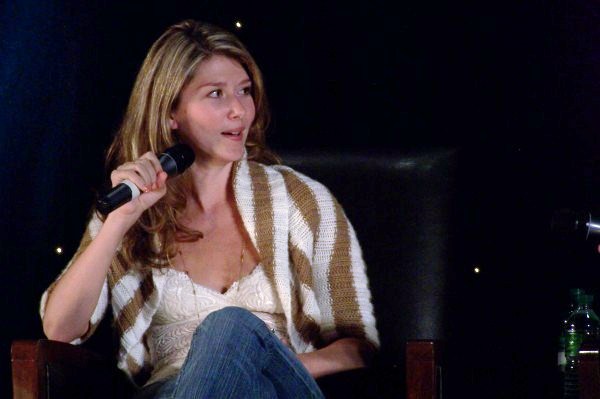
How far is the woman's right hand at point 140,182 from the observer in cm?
169

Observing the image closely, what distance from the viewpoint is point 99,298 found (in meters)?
1.92

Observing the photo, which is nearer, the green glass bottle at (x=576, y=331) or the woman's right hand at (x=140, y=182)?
the woman's right hand at (x=140, y=182)

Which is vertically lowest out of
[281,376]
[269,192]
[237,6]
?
[281,376]

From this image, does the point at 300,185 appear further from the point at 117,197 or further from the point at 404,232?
the point at 117,197

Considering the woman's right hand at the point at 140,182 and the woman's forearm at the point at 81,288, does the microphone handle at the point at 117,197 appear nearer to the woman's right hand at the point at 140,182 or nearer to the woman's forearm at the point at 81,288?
the woman's right hand at the point at 140,182

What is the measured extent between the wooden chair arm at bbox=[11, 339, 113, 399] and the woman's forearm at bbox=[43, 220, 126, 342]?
0.11 m

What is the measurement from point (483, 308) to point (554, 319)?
14 centimetres

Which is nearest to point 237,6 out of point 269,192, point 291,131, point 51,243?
point 291,131

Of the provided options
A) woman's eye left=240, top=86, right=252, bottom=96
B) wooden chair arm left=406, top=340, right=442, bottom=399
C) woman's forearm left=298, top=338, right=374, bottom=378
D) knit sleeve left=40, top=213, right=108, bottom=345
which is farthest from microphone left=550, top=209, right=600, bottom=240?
knit sleeve left=40, top=213, right=108, bottom=345

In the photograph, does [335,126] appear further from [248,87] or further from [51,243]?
[51,243]

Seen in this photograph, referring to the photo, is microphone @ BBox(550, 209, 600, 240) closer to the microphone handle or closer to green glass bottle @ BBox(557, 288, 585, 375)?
green glass bottle @ BBox(557, 288, 585, 375)

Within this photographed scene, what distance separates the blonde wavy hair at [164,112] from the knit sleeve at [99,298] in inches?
2.4

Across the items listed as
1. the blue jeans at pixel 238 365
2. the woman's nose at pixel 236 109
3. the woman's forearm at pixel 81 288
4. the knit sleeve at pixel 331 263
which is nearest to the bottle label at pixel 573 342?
the knit sleeve at pixel 331 263

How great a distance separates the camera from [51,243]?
84.7 inches
